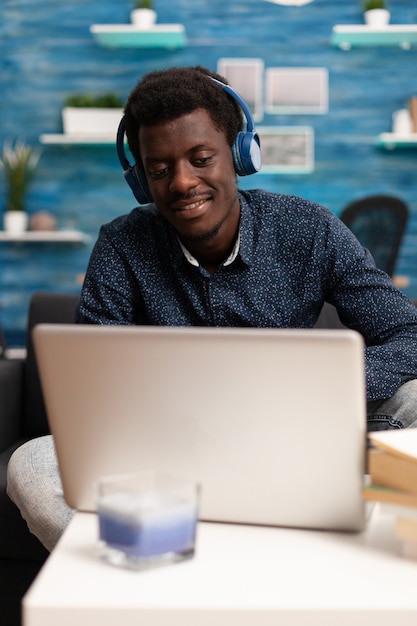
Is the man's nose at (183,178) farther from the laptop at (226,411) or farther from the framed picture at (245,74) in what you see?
the framed picture at (245,74)

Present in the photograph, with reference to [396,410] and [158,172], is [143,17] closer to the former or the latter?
[158,172]

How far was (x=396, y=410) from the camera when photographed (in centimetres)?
142

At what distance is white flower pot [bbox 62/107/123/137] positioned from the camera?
444 centimetres

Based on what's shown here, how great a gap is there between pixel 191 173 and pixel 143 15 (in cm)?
311

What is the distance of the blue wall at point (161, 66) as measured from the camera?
14.7 feet

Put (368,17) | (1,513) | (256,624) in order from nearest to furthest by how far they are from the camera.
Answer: (256,624) < (1,513) < (368,17)

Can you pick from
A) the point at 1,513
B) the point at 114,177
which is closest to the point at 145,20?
the point at 114,177

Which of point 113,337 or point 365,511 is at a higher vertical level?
point 113,337

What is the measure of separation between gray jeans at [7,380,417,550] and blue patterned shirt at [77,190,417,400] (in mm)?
333

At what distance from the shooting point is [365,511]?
800 millimetres

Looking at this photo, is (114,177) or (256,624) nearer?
(256,624)

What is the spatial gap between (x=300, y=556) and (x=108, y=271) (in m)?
0.99

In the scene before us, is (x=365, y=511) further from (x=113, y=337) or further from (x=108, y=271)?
(x=108, y=271)

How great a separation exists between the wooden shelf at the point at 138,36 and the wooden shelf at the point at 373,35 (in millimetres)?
850
